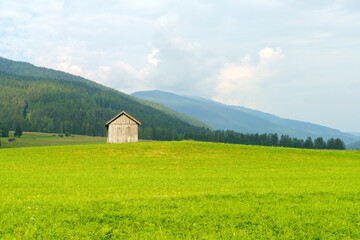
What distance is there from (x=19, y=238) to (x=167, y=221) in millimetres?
5756

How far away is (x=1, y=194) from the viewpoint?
17.2 m

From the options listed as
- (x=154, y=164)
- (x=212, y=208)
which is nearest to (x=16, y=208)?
(x=212, y=208)

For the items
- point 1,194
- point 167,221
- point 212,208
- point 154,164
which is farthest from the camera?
point 154,164

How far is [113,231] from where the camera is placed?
1163 centimetres

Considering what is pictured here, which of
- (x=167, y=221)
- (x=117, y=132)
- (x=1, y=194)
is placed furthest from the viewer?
(x=117, y=132)

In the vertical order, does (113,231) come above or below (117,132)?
below

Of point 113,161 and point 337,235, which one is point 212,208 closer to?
point 337,235

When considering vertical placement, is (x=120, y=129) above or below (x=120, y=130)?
above

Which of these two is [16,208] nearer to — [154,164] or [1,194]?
[1,194]

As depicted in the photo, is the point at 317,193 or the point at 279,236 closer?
the point at 279,236

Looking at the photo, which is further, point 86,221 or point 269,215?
point 269,215

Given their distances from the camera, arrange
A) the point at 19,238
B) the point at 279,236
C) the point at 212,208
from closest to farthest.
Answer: the point at 19,238 < the point at 279,236 < the point at 212,208

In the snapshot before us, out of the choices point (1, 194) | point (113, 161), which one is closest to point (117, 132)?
point (113, 161)

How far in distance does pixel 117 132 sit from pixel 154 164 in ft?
99.4
